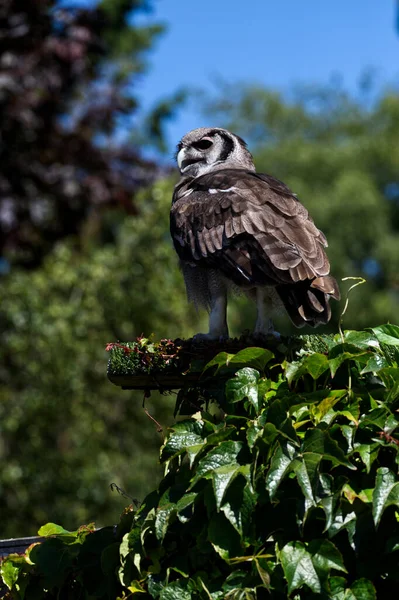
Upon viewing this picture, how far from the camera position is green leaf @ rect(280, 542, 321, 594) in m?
2.27

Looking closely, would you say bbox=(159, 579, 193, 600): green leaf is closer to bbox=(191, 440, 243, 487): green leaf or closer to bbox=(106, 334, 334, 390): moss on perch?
bbox=(191, 440, 243, 487): green leaf

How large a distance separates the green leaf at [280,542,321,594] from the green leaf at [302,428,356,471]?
0.23 meters

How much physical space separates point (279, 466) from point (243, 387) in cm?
Result: 31

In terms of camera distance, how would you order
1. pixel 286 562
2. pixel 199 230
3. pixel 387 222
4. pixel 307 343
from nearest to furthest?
1. pixel 286 562
2. pixel 307 343
3. pixel 199 230
4. pixel 387 222

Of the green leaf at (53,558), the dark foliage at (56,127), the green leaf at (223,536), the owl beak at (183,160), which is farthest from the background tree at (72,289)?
the green leaf at (223,536)

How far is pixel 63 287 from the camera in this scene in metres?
8.87

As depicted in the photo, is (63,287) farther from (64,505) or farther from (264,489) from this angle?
(264,489)

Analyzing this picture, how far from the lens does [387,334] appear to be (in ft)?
8.66

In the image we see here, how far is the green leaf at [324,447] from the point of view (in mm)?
2320

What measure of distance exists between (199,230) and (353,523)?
1617 mm

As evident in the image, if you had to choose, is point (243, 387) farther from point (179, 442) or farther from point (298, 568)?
point (298, 568)

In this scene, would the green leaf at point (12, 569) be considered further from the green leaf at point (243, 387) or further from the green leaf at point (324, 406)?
the green leaf at point (324, 406)

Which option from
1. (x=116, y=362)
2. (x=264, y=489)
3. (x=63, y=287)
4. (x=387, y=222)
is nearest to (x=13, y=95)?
(x=63, y=287)

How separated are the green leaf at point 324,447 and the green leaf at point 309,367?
0.77 feet
